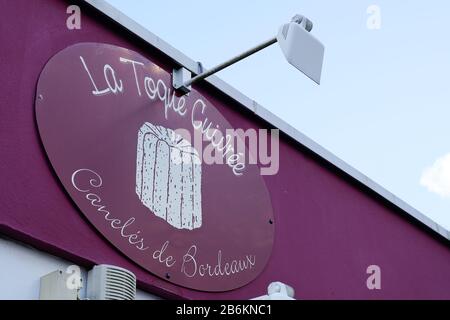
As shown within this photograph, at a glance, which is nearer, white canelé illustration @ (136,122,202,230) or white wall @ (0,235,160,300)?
white wall @ (0,235,160,300)

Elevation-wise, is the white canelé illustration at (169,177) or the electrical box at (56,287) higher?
the white canelé illustration at (169,177)

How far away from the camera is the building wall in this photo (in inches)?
217

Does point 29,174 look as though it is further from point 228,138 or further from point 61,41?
point 228,138

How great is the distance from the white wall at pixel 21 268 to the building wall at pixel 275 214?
0.06 feet

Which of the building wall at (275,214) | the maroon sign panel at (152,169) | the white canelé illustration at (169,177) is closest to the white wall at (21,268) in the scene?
the building wall at (275,214)

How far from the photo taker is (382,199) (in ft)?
29.2

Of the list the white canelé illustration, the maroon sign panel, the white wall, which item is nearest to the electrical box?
the white wall

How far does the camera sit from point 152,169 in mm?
6395

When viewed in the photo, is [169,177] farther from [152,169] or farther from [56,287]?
[56,287]

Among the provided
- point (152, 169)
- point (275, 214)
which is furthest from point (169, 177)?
point (275, 214)

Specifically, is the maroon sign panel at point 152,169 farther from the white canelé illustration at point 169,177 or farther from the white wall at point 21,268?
the white wall at point 21,268

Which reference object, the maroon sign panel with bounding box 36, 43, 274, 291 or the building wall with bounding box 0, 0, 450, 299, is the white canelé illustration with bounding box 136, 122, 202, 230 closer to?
the maroon sign panel with bounding box 36, 43, 274, 291

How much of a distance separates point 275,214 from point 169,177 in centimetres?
126

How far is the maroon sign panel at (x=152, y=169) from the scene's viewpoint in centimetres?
589
